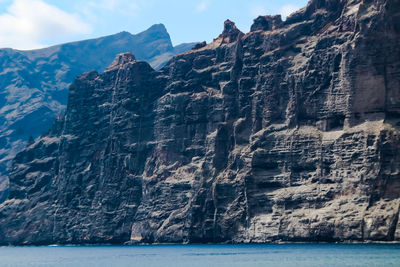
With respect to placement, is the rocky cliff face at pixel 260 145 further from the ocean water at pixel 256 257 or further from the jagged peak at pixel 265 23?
the ocean water at pixel 256 257

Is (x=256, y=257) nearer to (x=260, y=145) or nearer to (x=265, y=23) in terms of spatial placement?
(x=260, y=145)

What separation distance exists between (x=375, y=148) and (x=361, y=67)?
18320 millimetres

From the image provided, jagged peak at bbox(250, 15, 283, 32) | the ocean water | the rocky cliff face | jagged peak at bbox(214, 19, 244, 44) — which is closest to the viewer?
the ocean water

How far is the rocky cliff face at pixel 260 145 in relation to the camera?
140375 millimetres

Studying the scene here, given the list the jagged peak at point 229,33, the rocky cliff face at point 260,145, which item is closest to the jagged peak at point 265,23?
the rocky cliff face at point 260,145

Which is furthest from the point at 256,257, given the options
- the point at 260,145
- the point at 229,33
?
the point at 229,33

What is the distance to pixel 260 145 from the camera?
159 metres

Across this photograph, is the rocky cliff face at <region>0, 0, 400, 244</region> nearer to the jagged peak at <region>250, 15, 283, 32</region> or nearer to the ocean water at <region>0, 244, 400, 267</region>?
the jagged peak at <region>250, 15, 283, 32</region>

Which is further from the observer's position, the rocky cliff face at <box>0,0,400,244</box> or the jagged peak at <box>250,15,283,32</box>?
the jagged peak at <box>250,15,283,32</box>

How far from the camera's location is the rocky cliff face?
140375 millimetres

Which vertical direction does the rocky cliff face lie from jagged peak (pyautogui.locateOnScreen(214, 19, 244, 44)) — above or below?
below

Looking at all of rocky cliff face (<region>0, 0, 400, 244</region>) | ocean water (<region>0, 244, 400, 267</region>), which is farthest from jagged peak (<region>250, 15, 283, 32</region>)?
ocean water (<region>0, 244, 400, 267</region>)

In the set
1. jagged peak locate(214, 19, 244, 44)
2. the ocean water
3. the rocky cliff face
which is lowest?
the ocean water

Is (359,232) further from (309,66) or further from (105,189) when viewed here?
(105,189)
